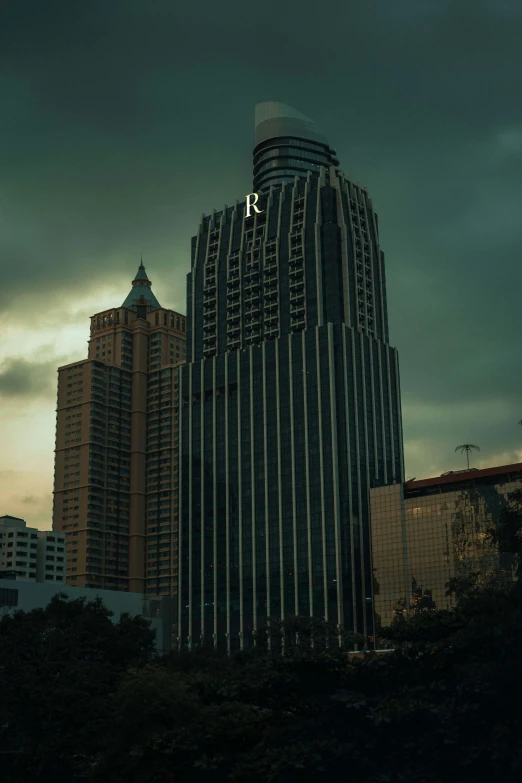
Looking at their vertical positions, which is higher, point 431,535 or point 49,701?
point 431,535

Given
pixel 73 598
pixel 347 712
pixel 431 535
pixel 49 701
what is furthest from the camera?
pixel 431 535

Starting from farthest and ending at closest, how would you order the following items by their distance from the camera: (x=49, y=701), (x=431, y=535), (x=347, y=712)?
(x=431, y=535) < (x=49, y=701) < (x=347, y=712)

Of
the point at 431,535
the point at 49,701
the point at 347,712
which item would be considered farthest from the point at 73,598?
the point at 347,712

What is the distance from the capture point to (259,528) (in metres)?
197

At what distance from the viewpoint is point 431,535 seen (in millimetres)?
177125

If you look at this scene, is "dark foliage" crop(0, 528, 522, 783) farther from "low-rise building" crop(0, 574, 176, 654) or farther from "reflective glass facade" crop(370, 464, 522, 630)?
"reflective glass facade" crop(370, 464, 522, 630)

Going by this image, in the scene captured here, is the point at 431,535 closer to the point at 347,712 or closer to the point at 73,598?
the point at 73,598

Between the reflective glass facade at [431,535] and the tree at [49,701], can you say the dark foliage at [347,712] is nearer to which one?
the tree at [49,701]

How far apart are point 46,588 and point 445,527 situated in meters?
74.0

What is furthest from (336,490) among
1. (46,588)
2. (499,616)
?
(499,616)

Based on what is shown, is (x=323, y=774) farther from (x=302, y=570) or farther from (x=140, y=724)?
(x=302, y=570)

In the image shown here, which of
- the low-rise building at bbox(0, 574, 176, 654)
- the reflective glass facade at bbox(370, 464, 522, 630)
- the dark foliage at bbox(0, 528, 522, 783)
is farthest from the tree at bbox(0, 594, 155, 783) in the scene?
the reflective glass facade at bbox(370, 464, 522, 630)

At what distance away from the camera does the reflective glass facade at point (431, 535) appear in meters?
170

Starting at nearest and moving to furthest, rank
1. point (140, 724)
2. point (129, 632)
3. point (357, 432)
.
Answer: point (140, 724)
point (129, 632)
point (357, 432)
